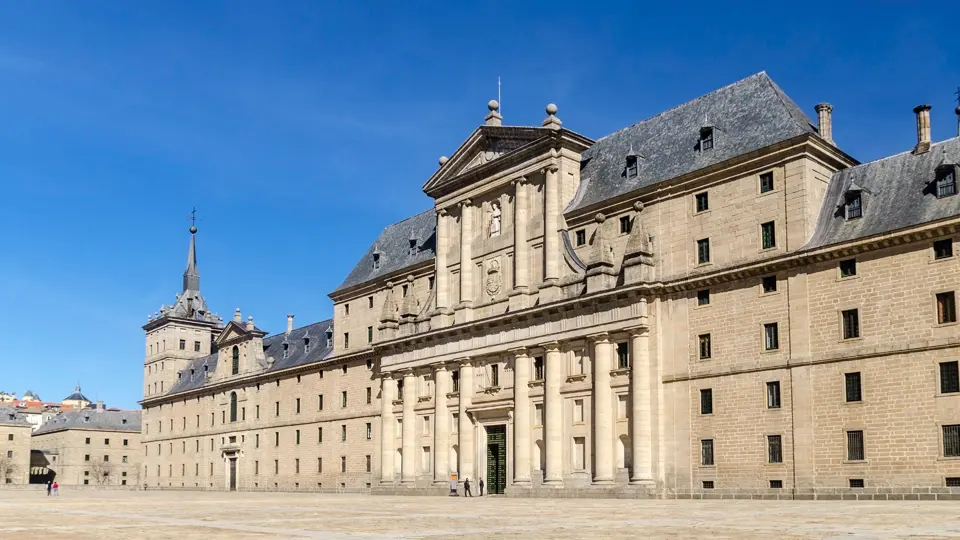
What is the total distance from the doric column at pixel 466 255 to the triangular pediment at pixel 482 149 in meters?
2.27

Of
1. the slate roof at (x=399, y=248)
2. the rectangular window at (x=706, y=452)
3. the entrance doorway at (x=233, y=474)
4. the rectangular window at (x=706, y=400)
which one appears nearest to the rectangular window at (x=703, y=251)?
the rectangular window at (x=706, y=400)

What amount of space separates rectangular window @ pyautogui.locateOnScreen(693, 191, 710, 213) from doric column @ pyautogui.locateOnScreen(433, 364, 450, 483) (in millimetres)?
19640

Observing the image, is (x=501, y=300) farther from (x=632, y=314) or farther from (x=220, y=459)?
(x=220, y=459)

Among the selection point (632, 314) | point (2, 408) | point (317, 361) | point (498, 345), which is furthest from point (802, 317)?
point (2, 408)

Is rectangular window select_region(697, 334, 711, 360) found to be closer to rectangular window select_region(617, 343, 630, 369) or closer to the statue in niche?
rectangular window select_region(617, 343, 630, 369)

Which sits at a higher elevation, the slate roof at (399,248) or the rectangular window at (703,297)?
the slate roof at (399,248)

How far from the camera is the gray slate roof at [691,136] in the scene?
46.8 m

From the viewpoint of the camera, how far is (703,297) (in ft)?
154

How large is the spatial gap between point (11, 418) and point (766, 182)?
132066 mm

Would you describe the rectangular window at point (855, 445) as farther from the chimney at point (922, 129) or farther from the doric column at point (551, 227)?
the doric column at point (551, 227)


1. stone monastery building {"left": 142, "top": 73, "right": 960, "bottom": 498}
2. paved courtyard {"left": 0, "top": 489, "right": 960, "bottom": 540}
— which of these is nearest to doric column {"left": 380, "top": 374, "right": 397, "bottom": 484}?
stone monastery building {"left": 142, "top": 73, "right": 960, "bottom": 498}

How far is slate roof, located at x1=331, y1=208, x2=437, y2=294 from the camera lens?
6869 centimetres

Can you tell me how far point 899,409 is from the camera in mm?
38969

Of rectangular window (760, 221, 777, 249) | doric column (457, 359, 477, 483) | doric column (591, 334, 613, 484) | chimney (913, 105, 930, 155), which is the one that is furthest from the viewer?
doric column (457, 359, 477, 483)
